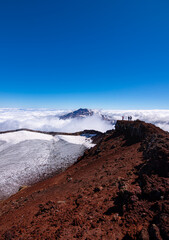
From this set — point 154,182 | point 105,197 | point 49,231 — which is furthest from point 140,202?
point 49,231

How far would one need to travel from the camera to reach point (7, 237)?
6.13 meters

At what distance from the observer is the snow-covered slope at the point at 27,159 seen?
2368 centimetres

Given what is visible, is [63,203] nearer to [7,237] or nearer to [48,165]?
[7,237]

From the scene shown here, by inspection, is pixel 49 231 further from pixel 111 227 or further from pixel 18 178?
pixel 18 178

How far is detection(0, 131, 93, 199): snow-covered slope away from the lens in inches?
Result: 932

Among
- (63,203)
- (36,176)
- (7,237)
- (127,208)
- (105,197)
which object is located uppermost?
(127,208)

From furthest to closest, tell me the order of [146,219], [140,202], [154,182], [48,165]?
[48,165], [154,182], [140,202], [146,219]

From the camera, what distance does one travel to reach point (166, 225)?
3787 millimetres

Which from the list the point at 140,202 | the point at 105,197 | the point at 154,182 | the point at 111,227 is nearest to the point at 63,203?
the point at 105,197

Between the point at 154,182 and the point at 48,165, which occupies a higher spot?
the point at 154,182

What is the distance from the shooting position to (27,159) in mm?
32219

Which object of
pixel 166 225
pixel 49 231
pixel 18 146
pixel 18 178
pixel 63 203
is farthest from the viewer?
pixel 18 146

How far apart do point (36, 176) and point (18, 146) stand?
64.4ft

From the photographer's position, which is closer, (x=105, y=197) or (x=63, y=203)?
(x=105, y=197)
